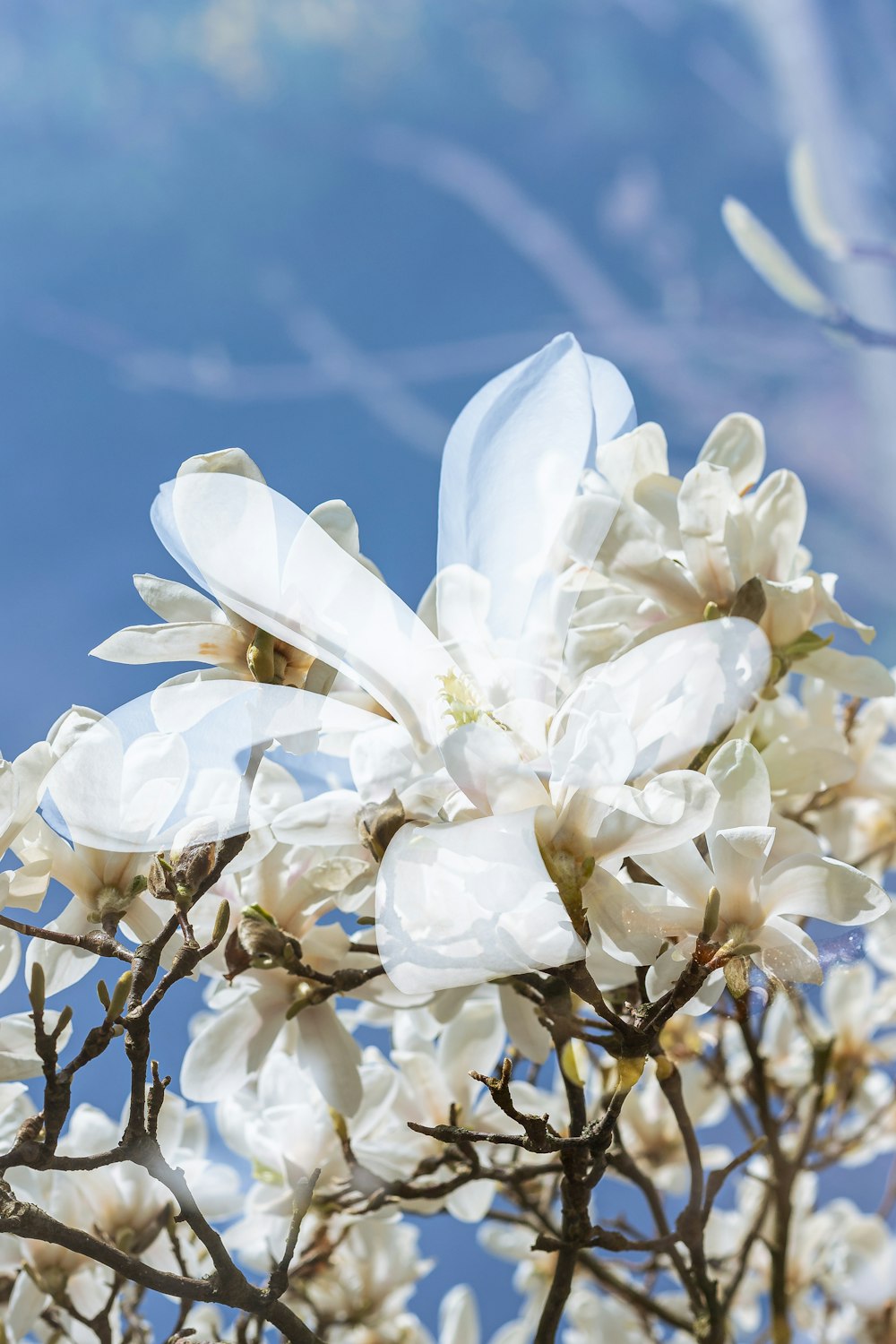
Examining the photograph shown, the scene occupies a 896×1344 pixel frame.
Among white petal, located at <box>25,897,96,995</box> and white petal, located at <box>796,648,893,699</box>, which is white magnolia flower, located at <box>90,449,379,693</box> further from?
white petal, located at <box>796,648,893,699</box>

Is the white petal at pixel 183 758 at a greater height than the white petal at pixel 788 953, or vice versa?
the white petal at pixel 183 758

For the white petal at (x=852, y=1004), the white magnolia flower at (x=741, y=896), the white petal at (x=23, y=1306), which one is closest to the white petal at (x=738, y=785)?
the white magnolia flower at (x=741, y=896)

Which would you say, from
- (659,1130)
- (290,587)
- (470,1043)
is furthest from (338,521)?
(659,1130)

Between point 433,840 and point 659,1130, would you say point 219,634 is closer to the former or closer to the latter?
point 433,840

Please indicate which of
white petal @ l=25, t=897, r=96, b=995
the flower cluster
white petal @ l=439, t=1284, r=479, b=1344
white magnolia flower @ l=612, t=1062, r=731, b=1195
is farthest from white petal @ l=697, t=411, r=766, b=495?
white petal @ l=439, t=1284, r=479, b=1344

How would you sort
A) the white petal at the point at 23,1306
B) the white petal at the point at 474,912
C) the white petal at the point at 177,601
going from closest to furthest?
1. the white petal at the point at 474,912
2. the white petal at the point at 177,601
3. the white petal at the point at 23,1306

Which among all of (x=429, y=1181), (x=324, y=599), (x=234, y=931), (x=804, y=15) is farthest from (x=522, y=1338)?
(x=804, y=15)

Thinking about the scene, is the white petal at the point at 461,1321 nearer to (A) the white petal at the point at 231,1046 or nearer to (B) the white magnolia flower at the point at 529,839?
(A) the white petal at the point at 231,1046

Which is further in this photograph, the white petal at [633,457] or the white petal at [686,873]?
the white petal at [633,457]
